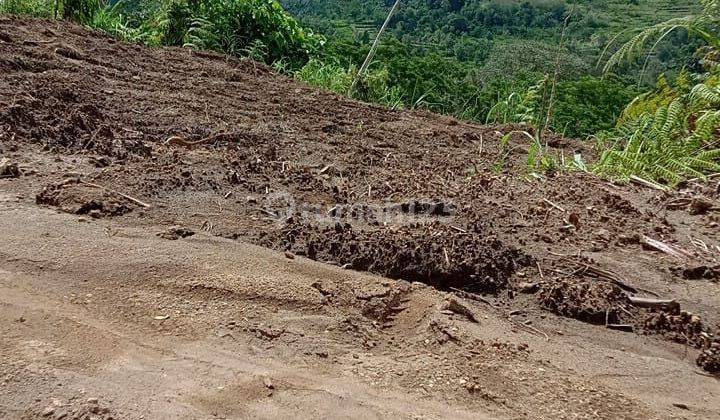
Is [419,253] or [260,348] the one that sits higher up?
[419,253]

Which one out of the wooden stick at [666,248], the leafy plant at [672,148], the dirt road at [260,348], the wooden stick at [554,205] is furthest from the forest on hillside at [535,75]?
the dirt road at [260,348]

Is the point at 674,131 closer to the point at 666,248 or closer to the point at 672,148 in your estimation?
the point at 672,148

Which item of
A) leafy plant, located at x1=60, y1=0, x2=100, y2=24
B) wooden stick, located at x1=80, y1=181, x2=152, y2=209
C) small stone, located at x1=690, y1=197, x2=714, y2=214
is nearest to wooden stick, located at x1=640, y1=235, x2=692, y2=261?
small stone, located at x1=690, y1=197, x2=714, y2=214

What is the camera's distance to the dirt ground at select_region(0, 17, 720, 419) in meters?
1.56

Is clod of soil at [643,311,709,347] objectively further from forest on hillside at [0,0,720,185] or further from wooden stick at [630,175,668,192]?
forest on hillside at [0,0,720,185]

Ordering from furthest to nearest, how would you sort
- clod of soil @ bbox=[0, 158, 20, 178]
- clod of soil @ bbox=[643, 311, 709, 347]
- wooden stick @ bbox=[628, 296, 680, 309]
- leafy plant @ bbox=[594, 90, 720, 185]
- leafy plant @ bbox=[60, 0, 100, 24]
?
leafy plant @ bbox=[60, 0, 100, 24], leafy plant @ bbox=[594, 90, 720, 185], clod of soil @ bbox=[0, 158, 20, 178], wooden stick @ bbox=[628, 296, 680, 309], clod of soil @ bbox=[643, 311, 709, 347]

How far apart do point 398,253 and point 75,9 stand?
6.15 metres

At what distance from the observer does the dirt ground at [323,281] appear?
156 centimetres

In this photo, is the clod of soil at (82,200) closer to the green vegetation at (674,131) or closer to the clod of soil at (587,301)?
the clod of soil at (587,301)

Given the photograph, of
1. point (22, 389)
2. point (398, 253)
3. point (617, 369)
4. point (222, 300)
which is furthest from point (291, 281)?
point (617, 369)

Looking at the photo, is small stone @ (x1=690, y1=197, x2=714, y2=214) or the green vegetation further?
the green vegetation

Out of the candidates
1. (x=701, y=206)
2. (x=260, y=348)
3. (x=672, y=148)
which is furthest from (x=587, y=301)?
(x=672, y=148)

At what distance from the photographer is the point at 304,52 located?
28.3 ft

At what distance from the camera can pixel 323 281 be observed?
81.0 inches
